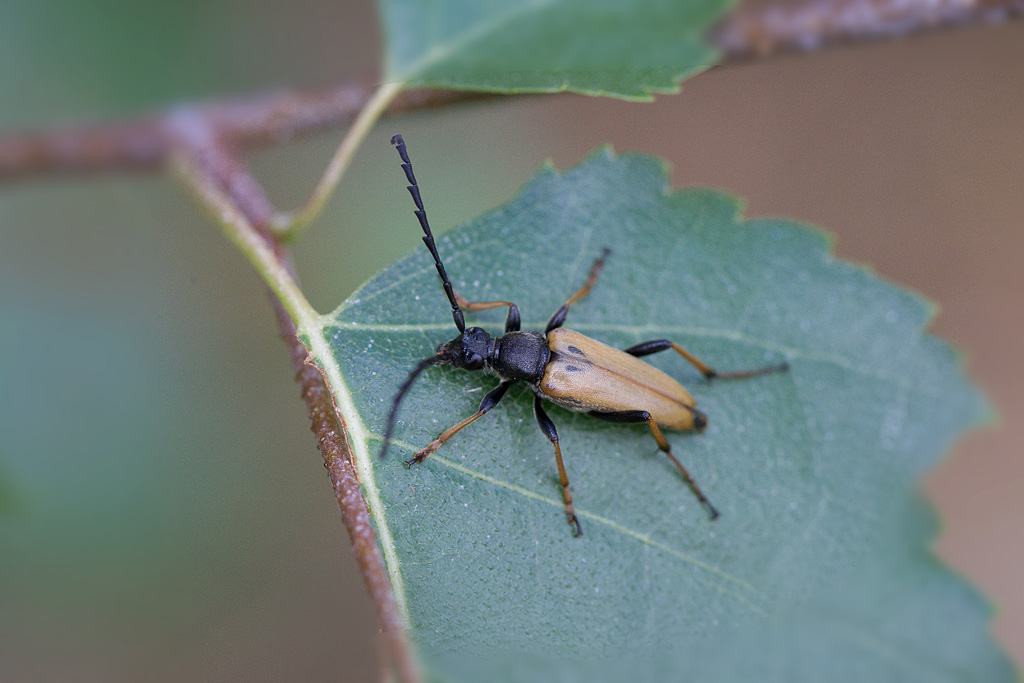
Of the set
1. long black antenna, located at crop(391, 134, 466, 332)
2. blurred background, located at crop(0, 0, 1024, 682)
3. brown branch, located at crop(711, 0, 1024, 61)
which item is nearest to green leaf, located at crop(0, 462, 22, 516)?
blurred background, located at crop(0, 0, 1024, 682)

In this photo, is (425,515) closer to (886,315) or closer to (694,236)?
(694,236)

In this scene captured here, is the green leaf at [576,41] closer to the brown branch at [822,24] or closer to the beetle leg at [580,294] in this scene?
the brown branch at [822,24]

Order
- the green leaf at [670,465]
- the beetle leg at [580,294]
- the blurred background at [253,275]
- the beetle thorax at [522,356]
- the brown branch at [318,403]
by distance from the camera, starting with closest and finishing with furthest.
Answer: the brown branch at [318,403] → the green leaf at [670,465] → the beetle leg at [580,294] → the beetle thorax at [522,356] → the blurred background at [253,275]


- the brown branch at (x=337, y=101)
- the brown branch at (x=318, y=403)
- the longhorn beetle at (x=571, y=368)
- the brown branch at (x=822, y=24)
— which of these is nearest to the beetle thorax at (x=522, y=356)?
the longhorn beetle at (x=571, y=368)

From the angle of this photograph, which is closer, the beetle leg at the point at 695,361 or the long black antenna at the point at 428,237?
the long black antenna at the point at 428,237

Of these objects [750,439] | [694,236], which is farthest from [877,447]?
[694,236]

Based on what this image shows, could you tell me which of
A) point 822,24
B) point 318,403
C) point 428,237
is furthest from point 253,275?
point 822,24
